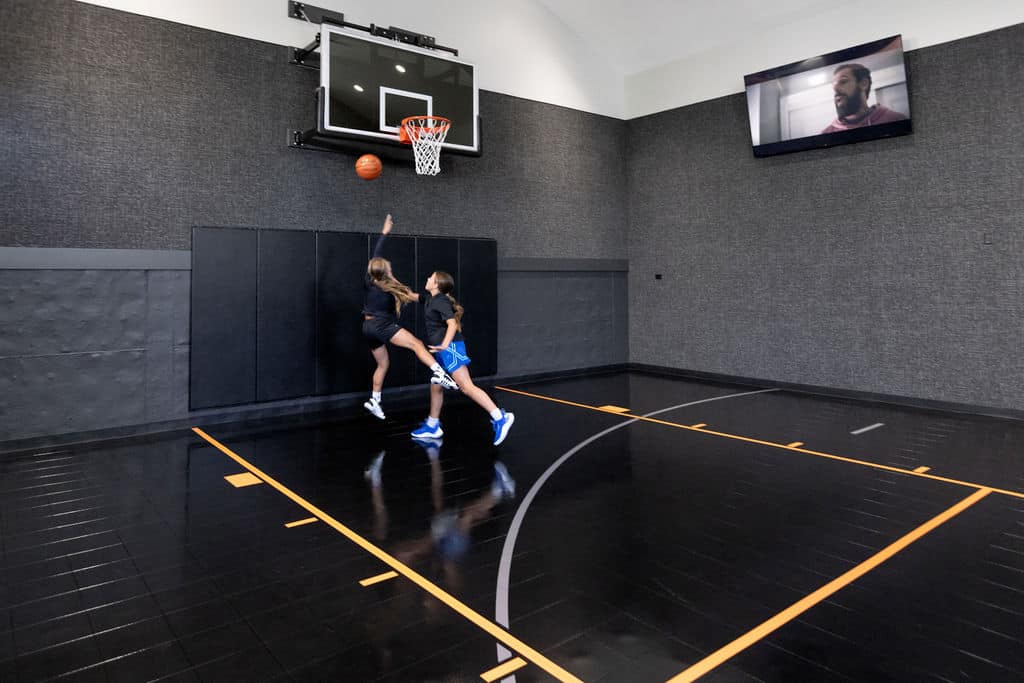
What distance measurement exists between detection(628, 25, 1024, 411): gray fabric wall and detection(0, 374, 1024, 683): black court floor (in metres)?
1.58

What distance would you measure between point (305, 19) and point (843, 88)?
18.2ft

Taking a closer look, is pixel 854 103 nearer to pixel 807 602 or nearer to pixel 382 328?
pixel 382 328

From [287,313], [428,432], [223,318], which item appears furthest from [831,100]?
[223,318]

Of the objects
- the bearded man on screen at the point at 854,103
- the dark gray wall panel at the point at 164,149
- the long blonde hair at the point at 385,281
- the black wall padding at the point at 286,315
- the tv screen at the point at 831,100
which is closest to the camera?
the dark gray wall panel at the point at 164,149

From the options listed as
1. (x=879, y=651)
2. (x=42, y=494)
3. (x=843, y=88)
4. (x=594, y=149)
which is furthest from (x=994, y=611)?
(x=594, y=149)

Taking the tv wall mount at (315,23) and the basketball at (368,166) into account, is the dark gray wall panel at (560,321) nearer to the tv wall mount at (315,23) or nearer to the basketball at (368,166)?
the basketball at (368,166)

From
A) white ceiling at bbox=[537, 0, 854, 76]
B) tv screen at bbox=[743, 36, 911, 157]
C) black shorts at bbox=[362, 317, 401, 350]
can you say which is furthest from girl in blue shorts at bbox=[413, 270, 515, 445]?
white ceiling at bbox=[537, 0, 854, 76]

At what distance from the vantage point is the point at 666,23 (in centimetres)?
839

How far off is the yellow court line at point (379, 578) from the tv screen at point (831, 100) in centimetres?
669

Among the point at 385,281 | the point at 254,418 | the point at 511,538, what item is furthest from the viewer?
the point at 254,418

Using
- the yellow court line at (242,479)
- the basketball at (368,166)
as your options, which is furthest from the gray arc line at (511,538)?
the basketball at (368,166)

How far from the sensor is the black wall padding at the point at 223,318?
19.4ft

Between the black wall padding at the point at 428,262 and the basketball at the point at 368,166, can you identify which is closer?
the basketball at the point at 368,166

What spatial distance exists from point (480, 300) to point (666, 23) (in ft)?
13.9
